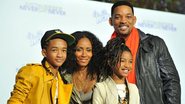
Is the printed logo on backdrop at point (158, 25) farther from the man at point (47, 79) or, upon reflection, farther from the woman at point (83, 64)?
the man at point (47, 79)

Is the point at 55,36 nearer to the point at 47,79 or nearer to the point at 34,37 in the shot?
the point at 47,79

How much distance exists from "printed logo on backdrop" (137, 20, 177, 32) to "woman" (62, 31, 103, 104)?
1.35 metres

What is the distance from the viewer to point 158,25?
354 centimetres

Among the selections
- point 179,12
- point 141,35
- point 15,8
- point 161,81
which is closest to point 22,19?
point 15,8

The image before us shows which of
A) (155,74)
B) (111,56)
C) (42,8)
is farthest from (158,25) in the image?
(111,56)

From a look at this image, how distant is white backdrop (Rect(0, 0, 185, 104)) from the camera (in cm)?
285

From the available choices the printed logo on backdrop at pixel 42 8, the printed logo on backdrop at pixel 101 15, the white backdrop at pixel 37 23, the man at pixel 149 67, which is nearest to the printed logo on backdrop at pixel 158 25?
the white backdrop at pixel 37 23

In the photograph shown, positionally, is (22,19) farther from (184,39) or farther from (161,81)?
(184,39)

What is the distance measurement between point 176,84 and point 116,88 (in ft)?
1.33

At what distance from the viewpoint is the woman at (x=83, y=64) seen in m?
2.11

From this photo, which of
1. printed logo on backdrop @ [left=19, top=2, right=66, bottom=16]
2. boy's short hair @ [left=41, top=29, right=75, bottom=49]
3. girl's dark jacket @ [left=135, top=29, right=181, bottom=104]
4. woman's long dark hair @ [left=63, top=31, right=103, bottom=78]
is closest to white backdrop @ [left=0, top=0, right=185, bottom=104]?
printed logo on backdrop @ [left=19, top=2, right=66, bottom=16]

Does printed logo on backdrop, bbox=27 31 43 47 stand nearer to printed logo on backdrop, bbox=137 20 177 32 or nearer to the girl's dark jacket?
printed logo on backdrop, bbox=137 20 177 32

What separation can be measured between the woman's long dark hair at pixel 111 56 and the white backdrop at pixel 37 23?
0.94 m

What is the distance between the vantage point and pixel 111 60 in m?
2.10
